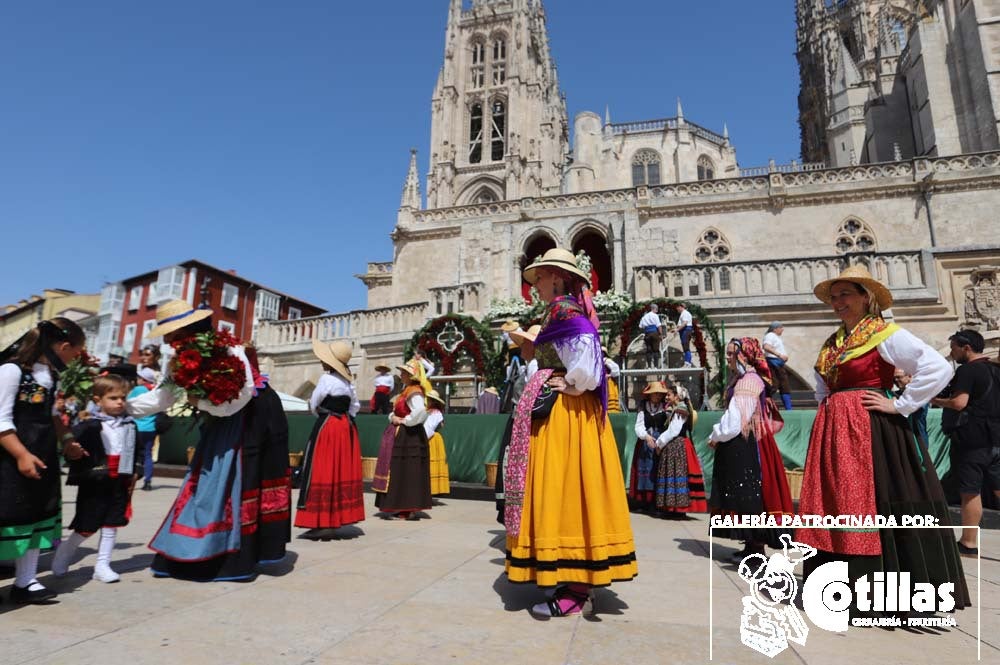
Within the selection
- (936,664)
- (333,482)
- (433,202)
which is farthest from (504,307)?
(433,202)

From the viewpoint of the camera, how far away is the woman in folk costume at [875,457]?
295 cm

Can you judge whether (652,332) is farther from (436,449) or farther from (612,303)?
(436,449)

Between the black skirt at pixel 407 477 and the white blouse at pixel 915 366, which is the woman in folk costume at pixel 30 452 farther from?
the white blouse at pixel 915 366

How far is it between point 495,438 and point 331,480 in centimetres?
413

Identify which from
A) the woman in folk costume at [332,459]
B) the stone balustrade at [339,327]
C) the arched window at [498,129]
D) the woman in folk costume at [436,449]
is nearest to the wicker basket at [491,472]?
the woman in folk costume at [436,449]

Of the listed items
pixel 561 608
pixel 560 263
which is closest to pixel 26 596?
pixel 561 608

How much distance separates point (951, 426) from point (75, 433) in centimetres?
754

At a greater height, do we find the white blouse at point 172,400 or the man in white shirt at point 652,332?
the man in white shirt at point 652,332

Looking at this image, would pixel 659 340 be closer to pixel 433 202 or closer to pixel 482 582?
pixel 482 582

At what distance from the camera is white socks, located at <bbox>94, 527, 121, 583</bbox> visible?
3615mm

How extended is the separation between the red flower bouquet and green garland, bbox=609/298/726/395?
443 inches

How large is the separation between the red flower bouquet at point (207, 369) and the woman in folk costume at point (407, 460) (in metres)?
2.96

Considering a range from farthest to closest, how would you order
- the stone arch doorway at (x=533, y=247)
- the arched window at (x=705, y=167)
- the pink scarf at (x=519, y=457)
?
the arched window at (x=705, y=167), the stone arch doorway at (x=533, y=247), the pink scarf at (x=519, y=457)

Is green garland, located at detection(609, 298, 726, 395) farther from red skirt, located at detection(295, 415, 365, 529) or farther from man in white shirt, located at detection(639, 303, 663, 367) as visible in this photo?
red skirt, located at detection(295, 415, 365, 529)
